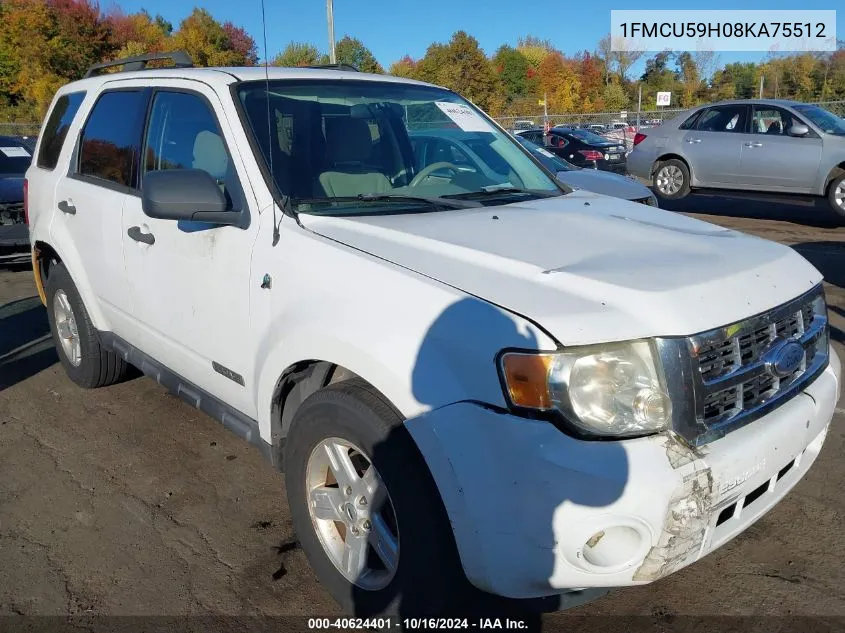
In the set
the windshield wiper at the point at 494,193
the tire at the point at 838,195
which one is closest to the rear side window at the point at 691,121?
the tire at the point at 838,195

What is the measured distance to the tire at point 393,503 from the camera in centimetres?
221

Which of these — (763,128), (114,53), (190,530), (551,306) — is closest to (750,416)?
(551,306)

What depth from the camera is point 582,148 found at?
16.8m

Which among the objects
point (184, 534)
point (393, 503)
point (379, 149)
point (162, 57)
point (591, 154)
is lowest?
point (184, 534)

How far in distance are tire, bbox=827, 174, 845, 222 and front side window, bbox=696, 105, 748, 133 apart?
5.84 feet

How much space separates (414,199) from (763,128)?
10629 mm

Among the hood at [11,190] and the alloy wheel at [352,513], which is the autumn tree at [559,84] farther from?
the alloy wheel at [352,513]

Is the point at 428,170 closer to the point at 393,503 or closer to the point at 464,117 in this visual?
the point at 464,117

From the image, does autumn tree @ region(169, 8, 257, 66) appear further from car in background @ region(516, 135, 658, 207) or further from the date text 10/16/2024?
the date text 10/16/2024

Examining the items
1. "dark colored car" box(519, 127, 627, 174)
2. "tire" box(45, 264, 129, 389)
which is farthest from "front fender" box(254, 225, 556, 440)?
"dark colored car" box(519, 127, 627, 174)

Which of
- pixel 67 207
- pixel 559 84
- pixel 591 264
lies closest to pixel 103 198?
pixel 67 207

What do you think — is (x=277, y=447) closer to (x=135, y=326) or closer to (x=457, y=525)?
(x=457, y=525)

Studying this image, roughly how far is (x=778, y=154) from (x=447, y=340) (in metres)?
11.2

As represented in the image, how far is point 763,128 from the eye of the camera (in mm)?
11961
